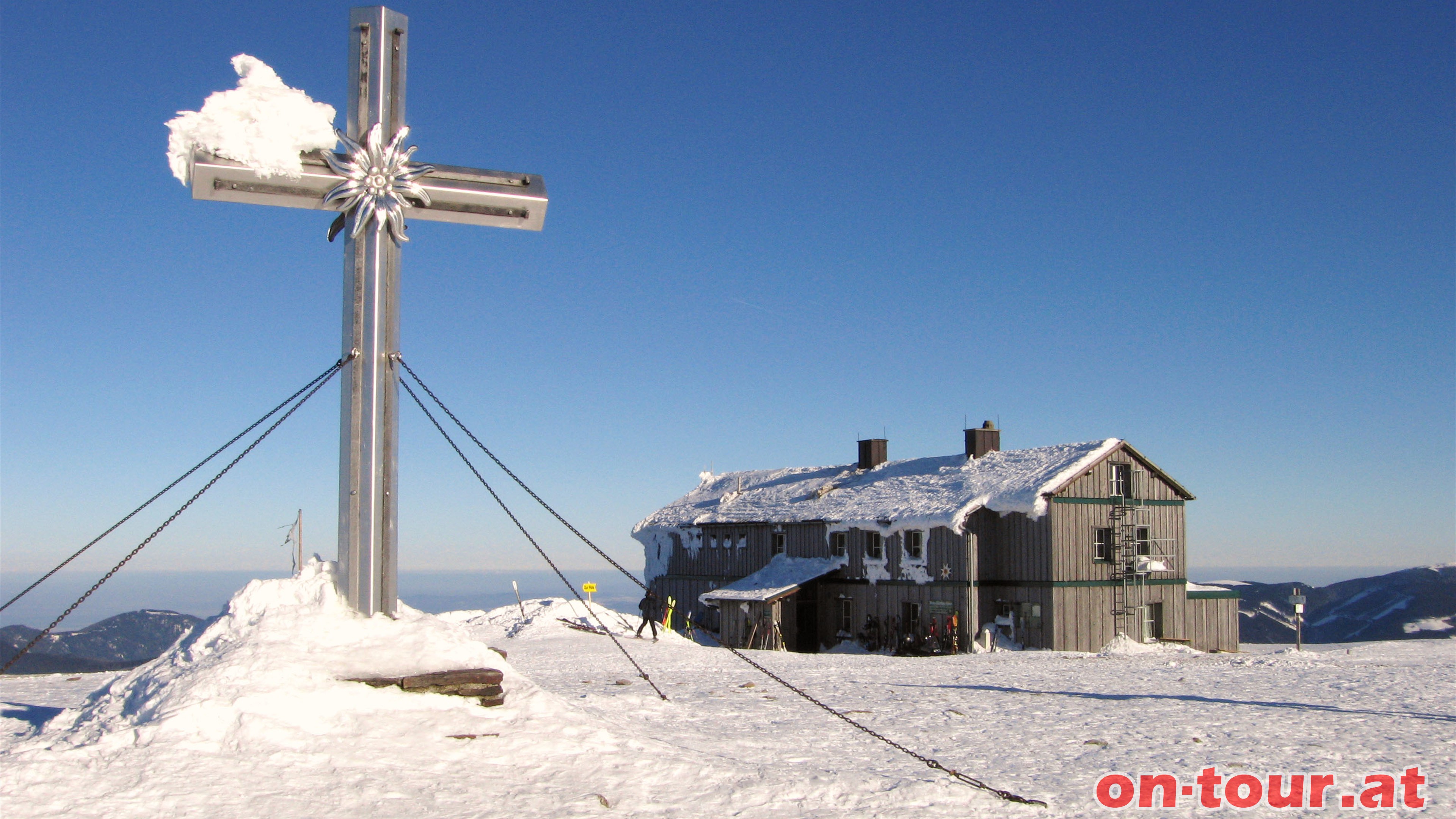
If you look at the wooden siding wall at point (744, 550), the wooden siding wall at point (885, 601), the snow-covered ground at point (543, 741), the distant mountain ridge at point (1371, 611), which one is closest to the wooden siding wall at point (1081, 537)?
the wooden siding wall at point (885, 601)

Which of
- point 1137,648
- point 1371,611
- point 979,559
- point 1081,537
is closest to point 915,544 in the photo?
point 979,559

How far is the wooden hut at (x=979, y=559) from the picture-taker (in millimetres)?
33188

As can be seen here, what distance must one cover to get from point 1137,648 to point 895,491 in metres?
9.79

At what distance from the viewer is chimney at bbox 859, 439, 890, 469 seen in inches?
1695

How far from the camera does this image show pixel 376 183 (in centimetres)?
1045

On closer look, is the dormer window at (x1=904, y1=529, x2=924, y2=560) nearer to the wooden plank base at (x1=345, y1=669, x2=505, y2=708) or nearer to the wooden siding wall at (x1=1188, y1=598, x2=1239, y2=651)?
the wooden siding wall at (x1=1188, y1=598, x2=1239, y2=651)

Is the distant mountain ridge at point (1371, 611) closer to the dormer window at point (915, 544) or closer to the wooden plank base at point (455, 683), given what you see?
the dormer window at point (915, 544)

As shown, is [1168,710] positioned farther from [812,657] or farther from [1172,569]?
[1172,569]

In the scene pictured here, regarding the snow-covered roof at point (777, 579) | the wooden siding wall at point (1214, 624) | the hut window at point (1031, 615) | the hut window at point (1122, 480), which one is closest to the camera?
the hut window at point (1031, 615)

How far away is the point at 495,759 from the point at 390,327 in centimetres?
464

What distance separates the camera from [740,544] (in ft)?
137

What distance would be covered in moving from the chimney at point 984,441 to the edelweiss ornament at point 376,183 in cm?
3096

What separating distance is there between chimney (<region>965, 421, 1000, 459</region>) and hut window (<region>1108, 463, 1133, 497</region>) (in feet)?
15.2

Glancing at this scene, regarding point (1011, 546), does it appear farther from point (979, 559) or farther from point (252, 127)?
point (252, 127)
